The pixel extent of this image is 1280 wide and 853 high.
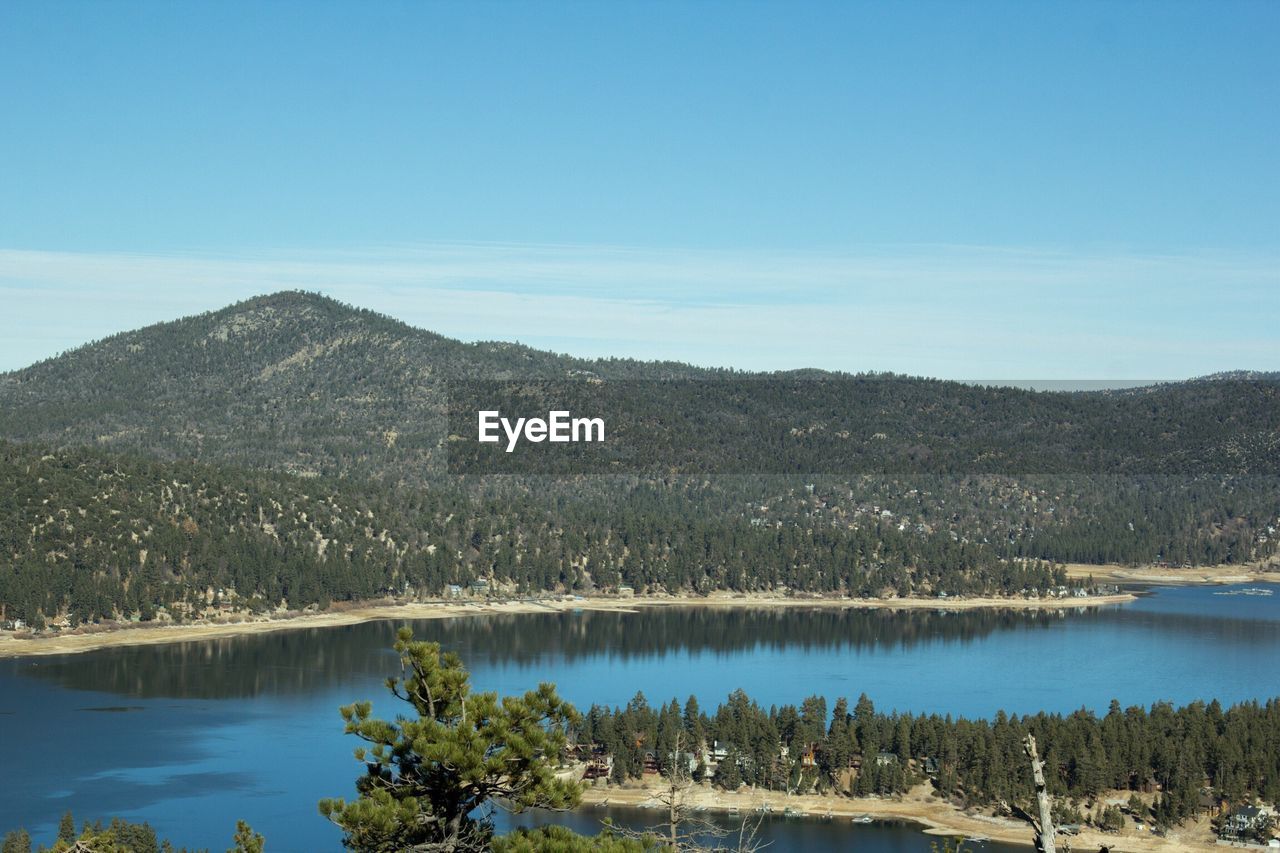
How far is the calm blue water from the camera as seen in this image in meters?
76.5

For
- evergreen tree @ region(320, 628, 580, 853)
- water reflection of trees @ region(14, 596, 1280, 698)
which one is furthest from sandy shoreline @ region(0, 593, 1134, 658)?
evergreen tree @ region(320, 628, 580, 853)

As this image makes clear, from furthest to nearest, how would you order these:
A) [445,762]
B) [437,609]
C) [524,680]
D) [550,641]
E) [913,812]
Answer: [437,609], [550,641], [524,680], [913,812], [445,762]

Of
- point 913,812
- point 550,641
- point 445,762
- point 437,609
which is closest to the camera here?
point 445,762

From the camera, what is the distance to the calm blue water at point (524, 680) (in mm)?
76500

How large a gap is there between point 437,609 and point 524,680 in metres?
46.9

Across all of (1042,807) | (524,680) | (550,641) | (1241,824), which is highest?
(1042,807)

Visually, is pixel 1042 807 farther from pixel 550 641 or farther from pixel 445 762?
pixel 550 641

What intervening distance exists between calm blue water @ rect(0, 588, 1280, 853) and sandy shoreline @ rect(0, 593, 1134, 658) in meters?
3.20

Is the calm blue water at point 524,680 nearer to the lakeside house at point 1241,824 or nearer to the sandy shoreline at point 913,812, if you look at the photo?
the sandy shoreline at point 913,812

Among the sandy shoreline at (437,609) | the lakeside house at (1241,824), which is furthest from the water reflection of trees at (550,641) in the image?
the lakeside house at (1241,824)

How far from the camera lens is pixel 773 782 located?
258ft

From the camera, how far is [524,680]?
10894 centimetres

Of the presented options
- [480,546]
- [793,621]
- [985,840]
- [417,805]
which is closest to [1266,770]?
[985,840]

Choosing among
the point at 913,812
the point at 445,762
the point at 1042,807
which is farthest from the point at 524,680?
the point at 1042,807
